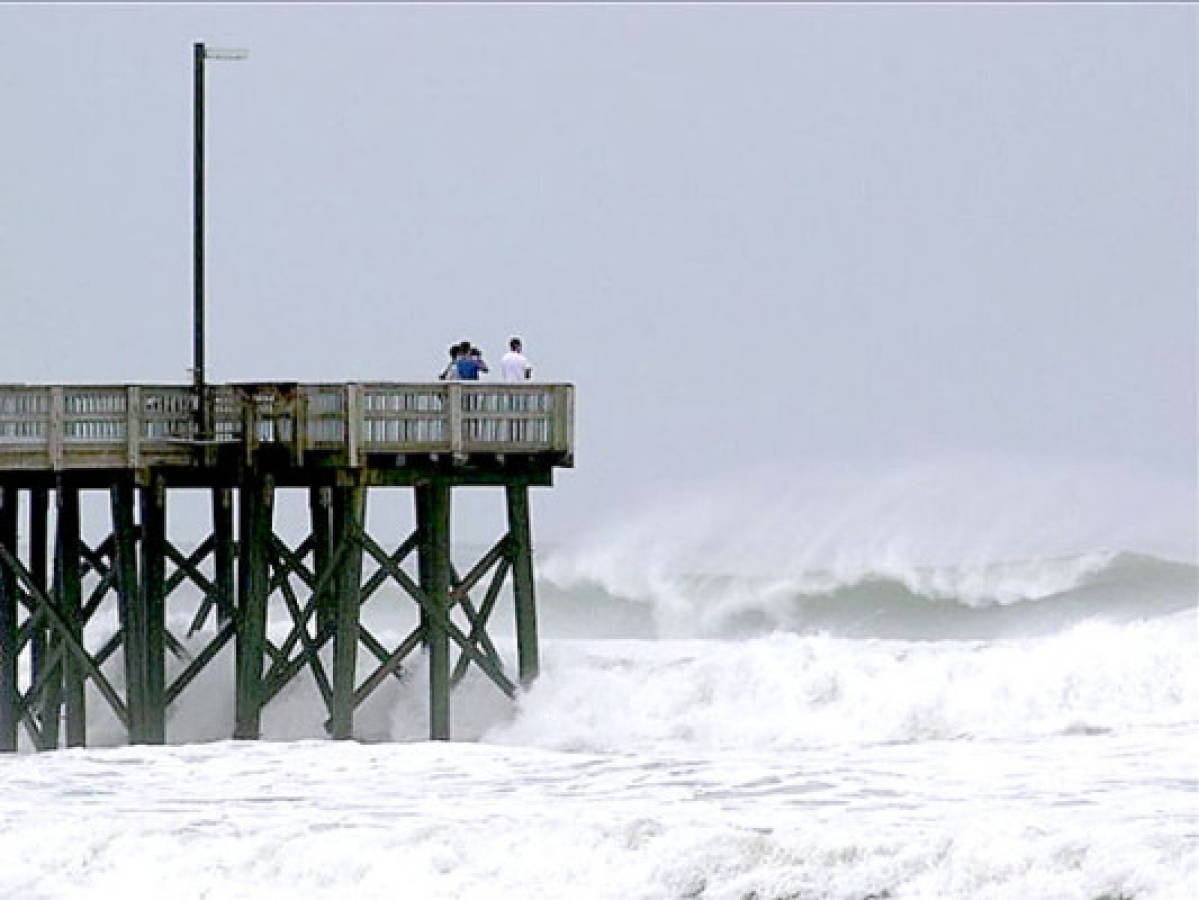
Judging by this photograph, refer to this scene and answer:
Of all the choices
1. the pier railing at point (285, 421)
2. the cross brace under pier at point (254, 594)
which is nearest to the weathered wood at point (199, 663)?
the cross brace under pier at point (254, 594)

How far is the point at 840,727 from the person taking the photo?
45.1 m

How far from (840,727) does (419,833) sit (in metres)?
13.8

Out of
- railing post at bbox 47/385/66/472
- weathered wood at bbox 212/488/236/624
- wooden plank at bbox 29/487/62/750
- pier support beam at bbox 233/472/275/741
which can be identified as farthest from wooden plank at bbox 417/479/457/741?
wooden plank at bbox 29/487/62/750

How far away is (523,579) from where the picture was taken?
1738 inches

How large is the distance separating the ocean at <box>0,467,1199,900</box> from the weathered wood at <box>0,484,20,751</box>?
1.99 m

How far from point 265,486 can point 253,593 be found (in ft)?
3.81

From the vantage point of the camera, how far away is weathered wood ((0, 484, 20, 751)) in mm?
44562

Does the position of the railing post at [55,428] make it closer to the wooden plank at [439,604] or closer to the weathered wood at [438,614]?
the weathered wood at [438,614]

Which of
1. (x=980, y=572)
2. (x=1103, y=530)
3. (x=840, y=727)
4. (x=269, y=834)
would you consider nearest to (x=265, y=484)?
(x=840, y=727)

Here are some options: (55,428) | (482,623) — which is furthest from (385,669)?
(55,428)

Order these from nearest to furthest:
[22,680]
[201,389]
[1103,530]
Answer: [201,389] → [22,680] → [1103,530]

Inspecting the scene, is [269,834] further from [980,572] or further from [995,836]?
[980,572]

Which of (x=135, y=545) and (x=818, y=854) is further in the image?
(x=135, y=545)

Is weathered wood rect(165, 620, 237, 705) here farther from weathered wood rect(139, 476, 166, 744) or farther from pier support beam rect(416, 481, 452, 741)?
pier support beam rect(416, 481, 452, 741)
